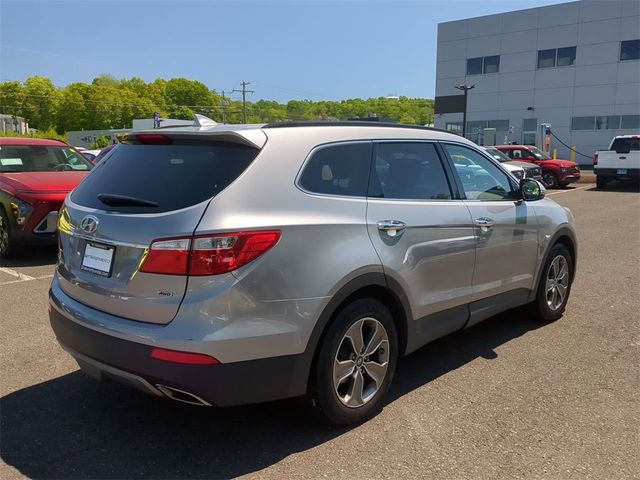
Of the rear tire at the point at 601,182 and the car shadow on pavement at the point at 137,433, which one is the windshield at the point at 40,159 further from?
the rear tire at the point at 601,182

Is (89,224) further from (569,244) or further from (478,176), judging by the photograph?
(569,244)

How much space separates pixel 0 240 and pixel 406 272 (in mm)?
6534

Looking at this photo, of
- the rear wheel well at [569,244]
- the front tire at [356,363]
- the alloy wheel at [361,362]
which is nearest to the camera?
the front tire at [356,363]

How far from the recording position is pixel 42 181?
25.3 ft

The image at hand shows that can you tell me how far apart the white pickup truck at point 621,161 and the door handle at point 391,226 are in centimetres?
1954

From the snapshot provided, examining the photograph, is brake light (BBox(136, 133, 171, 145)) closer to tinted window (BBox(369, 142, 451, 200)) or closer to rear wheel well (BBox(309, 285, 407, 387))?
tinted window (BBox(369, 142, 451, 200))

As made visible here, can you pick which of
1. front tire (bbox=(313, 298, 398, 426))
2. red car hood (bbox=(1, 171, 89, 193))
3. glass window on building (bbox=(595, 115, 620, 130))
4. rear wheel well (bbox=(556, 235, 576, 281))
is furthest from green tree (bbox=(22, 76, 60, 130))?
front tire (bbox=(313, 298, 398, 426))

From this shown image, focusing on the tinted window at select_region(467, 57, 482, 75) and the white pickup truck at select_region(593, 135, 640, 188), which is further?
the tinted window at select_region(467, 57, 482, 75)

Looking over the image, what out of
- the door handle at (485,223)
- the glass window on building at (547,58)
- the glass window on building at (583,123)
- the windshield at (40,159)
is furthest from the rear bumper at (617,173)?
the glass window on building at (547,58)

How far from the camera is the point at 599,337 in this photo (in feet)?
15.8

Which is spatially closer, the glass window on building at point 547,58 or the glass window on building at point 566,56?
the glass window on building at point 566,56

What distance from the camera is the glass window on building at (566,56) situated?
4059 cm

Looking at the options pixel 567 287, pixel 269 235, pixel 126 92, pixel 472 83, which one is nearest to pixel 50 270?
pixel 269 235

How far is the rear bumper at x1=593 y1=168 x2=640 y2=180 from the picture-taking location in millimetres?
19672
